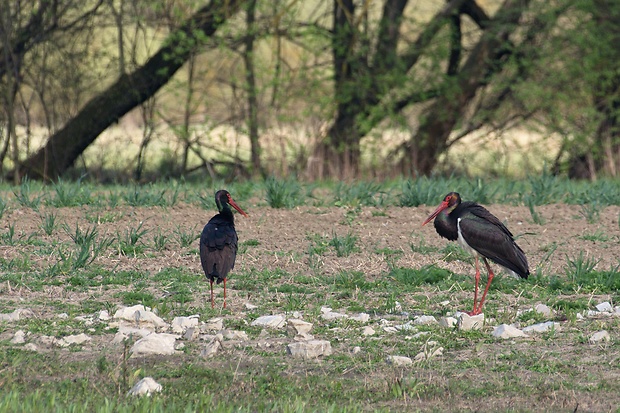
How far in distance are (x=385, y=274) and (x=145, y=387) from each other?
3.10 m

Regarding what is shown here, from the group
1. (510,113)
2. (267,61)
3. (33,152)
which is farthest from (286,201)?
(510,113)

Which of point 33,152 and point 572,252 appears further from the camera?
point 33,152

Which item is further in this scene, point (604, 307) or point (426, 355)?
point (604, 307)

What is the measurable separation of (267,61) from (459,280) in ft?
31.7

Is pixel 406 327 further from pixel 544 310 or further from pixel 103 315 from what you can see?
pixel 103 315

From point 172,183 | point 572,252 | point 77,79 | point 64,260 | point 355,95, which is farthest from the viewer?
point 355,95

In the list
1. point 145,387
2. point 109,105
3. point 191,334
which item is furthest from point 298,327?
point 109,105

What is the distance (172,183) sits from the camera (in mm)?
11539

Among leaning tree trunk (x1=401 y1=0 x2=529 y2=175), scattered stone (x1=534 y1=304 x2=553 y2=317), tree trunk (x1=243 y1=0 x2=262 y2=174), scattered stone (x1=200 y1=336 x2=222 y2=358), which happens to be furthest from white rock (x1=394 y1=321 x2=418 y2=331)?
leaning tree trunk (x1=401 y1=0 x2=529 y2=175)

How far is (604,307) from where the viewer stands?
6426 millimetres

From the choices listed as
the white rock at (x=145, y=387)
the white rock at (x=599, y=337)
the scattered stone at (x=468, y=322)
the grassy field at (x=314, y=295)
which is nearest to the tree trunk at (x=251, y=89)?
the grassy field at (x=314, y=295)

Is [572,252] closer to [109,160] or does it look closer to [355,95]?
[355,95]

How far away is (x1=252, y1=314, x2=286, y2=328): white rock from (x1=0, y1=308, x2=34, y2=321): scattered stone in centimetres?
151

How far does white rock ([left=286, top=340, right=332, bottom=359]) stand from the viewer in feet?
17.7
